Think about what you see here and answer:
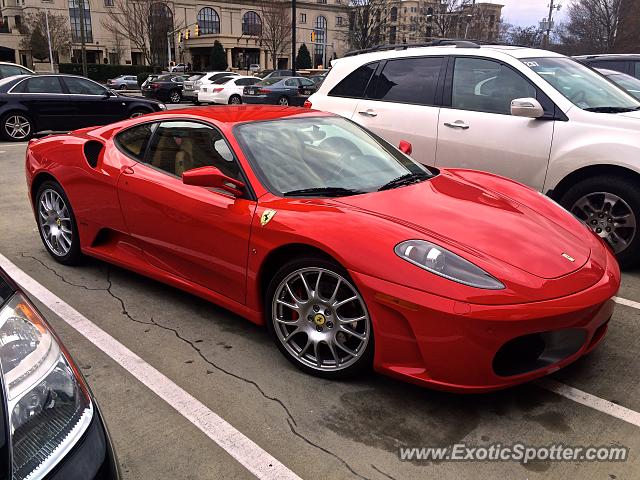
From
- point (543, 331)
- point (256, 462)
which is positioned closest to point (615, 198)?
point (543, 331)

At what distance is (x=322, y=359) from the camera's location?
117 inches

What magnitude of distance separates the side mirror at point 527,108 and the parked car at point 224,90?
2070cm

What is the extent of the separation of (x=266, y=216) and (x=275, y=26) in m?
71.5

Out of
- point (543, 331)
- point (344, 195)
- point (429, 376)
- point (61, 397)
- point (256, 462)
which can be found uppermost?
point (344, 195)

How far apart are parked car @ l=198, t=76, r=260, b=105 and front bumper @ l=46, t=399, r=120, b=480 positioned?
23.7 meters

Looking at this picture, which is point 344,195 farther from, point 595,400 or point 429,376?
point 595,400

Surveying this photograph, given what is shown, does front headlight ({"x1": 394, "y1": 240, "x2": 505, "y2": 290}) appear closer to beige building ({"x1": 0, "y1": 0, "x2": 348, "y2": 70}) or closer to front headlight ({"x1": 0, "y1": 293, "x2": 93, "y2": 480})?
front headlight ({"x1": 0, "y1": 293, "x2": 93, "y2": 480})

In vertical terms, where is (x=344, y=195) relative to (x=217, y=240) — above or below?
above

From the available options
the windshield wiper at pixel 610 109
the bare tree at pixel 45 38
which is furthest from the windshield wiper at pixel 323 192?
the bare tree at pixel 45 38

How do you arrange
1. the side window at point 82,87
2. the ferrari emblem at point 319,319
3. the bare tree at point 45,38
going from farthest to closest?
the bare tree at point 45,38 → the side window at point 82,87 → the ferrari emblem at point 319,319

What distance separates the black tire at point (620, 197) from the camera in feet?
14.4

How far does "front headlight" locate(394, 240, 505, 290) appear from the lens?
8.10 ft

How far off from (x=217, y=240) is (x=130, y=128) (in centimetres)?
150

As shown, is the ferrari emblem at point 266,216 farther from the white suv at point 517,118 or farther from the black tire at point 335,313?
the white suv at point 517,118
